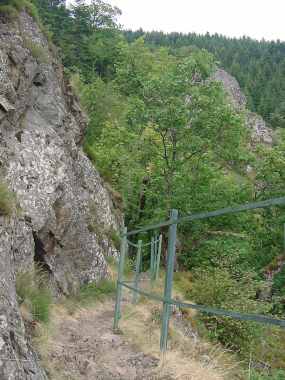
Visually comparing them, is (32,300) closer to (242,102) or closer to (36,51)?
(36,51)

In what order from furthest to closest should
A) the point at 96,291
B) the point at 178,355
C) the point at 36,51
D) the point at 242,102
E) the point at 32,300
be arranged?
1. the point at 242,102
2. the point at 36,51
3. the point at 96,291
4. the point at 32,300
5. the point at 178,355

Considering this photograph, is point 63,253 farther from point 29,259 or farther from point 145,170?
point 145,170

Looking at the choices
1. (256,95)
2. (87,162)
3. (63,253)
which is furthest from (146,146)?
(256,95)

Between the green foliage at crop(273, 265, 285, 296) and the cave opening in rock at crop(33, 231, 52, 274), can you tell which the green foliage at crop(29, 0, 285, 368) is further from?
the cave opening in rock at crop(33, 231, 52, 274)

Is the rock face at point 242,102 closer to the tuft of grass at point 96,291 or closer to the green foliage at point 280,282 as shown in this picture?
the green foliage at point 280,282

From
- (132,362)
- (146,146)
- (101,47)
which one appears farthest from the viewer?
(101,47)

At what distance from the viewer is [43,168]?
9578 mm

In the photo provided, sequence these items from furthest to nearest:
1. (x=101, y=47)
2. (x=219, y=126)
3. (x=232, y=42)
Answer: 1. (x=232, y=42)
2. (x=101, y=47)
3. (x=219, y=126)

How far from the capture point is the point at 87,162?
46.5 feet

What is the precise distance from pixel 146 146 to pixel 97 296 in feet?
39.4

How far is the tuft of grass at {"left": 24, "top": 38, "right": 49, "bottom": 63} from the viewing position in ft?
35.9

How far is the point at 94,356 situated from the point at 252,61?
380 ft

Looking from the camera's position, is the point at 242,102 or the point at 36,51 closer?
the point at 36,51

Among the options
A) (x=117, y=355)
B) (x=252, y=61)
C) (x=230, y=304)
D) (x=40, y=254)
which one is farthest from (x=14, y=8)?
(x=252, y=61)
